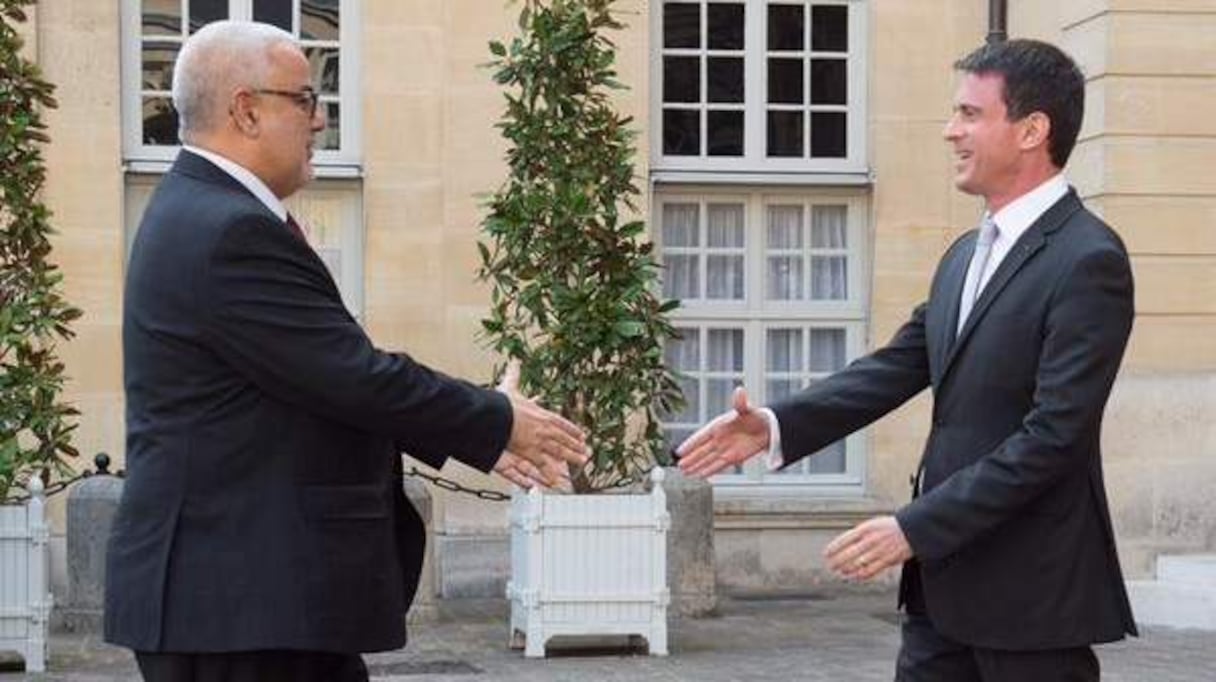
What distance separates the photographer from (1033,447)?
4.19m

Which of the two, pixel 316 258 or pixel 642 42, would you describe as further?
pixel 642 42

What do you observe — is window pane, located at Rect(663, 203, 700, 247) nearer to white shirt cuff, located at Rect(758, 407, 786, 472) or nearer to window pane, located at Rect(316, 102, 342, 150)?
window pane, located at Rect(316, 102, 342, 150)

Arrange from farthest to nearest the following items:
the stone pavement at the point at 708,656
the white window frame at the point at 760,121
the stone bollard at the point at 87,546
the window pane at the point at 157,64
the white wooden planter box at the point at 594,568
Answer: the white window frame at the point at 760,121
the window pane at the point at 157,64
the stone bollard at the point at 87,546
the white wooden planter box at the point at 594,568
the stone pavement at the point at 708,656

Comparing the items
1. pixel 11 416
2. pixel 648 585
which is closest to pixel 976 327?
pixel 648 585

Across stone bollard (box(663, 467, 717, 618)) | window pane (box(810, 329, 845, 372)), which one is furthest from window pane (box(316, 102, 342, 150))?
window pane (box(810, 329, 845, 372))

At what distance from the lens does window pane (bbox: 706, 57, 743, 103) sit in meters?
13.3

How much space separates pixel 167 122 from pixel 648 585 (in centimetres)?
431

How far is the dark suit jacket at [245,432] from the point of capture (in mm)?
3963

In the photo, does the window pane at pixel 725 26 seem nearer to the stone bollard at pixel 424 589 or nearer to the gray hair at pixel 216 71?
the stone bollard at pixel 424 589

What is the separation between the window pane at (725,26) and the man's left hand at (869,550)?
931 cm

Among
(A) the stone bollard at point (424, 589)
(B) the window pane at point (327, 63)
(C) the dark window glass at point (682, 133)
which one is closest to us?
(A) the stone bollard at point (424, 589)

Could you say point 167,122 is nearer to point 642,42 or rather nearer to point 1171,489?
point 642,42

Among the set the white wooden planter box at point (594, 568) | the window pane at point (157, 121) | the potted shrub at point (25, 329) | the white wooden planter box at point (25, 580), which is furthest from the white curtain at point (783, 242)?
the white wooden planter box at point (25, 580)

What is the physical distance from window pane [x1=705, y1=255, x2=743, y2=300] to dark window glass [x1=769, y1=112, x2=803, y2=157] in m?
0.69
